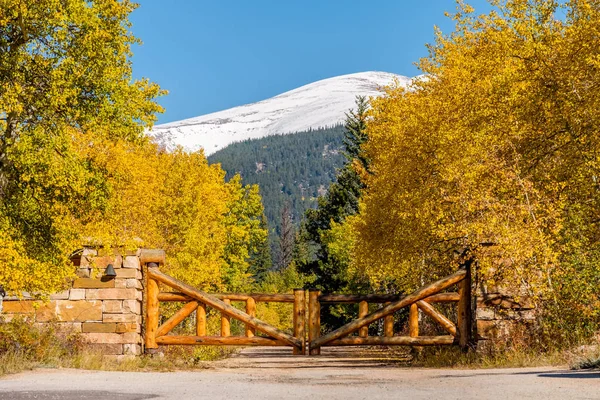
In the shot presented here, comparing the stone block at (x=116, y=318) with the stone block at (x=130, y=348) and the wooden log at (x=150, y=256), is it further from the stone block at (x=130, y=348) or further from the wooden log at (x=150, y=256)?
the wooden log at (x=150, y=256)

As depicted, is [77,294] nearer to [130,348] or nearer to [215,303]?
[130,348]

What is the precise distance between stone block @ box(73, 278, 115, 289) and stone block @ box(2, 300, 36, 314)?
3.04 ft

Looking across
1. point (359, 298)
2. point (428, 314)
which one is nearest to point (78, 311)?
point (359, 298)

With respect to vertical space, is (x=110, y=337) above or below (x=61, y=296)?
below

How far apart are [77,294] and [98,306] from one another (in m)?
0.49

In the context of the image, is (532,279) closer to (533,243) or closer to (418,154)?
(533,243)

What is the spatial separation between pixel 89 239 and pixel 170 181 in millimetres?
21802

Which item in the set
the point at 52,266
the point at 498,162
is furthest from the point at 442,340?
the point at 52,266

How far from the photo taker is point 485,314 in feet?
48.5

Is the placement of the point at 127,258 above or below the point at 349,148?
below

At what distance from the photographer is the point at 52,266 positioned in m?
15.0

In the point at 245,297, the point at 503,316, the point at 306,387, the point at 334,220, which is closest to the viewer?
the point at 306,387

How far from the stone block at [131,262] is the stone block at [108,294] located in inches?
20.8

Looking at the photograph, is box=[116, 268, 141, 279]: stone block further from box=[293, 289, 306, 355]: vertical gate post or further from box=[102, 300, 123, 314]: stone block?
box=[293, 289, 306, 355]: vertical gate post
